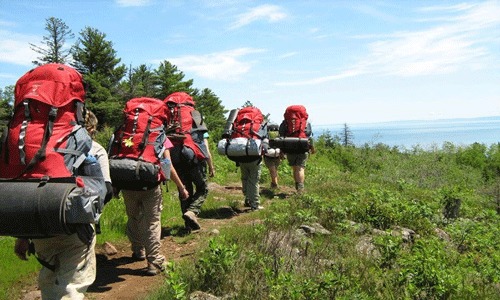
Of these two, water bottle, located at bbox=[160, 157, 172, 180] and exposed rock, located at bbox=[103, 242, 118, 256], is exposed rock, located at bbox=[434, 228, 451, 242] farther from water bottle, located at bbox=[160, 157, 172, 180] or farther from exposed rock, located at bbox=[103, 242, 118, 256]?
exposed rock, located at bbox=[103, 242, 118, 256]

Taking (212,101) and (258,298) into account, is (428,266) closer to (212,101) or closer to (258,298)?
(258,298)

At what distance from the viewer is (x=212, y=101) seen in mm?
49562

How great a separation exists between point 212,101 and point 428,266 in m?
45.6

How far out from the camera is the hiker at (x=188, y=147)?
7.58 m

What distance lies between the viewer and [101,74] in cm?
3950

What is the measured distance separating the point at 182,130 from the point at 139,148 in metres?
2.08

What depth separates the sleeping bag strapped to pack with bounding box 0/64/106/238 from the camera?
10.1ft

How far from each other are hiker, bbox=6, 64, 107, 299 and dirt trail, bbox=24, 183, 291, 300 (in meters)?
1.74

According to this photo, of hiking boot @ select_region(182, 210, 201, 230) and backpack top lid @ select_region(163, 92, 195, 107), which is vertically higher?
backpack top lid @ select_region(163, 92, 195, 107)

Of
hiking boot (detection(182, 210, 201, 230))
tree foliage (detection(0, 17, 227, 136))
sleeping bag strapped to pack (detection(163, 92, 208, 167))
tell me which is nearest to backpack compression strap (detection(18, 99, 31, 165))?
sleeping bag strapped to pack (detection(163, 92, 208, 167))

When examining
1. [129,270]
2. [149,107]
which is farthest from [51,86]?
[129,270]

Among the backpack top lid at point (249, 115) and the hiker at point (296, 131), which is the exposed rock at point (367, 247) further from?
the hiker at point (296, 131)

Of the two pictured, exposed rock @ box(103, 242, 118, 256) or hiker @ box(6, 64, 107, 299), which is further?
exposed rock @ box(103, 242, 118, 256)

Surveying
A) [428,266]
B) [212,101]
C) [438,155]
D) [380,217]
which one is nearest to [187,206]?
[380,217]
